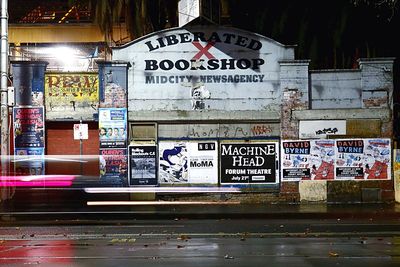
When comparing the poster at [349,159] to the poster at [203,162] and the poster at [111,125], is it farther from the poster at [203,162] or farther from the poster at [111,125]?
the poster at [111,125]

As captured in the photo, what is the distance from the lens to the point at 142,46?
23.2 m

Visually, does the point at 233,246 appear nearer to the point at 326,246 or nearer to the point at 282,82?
the point at 326,246

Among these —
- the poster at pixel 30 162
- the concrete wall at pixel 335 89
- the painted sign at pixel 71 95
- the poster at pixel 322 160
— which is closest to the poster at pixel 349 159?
the poster at pixel 322 160

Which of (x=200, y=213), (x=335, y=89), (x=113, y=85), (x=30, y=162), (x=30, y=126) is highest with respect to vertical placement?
(x=113, y=85)

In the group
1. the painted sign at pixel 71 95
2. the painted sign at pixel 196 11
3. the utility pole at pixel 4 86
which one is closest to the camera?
the utility pole at pixel 4 86

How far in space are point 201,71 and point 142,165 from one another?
408 cm

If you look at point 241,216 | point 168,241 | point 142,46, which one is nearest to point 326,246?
point 168,241

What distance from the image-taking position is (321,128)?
22.8 meters

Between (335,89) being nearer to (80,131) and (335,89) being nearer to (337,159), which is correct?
(337,159)

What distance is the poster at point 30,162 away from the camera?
23.2 meters

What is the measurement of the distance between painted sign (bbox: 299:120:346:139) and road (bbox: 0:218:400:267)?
6094 mm

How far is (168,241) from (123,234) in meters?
1.67

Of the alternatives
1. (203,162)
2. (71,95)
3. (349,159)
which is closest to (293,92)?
(349,159)

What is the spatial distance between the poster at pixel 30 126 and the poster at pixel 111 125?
7.63ft
